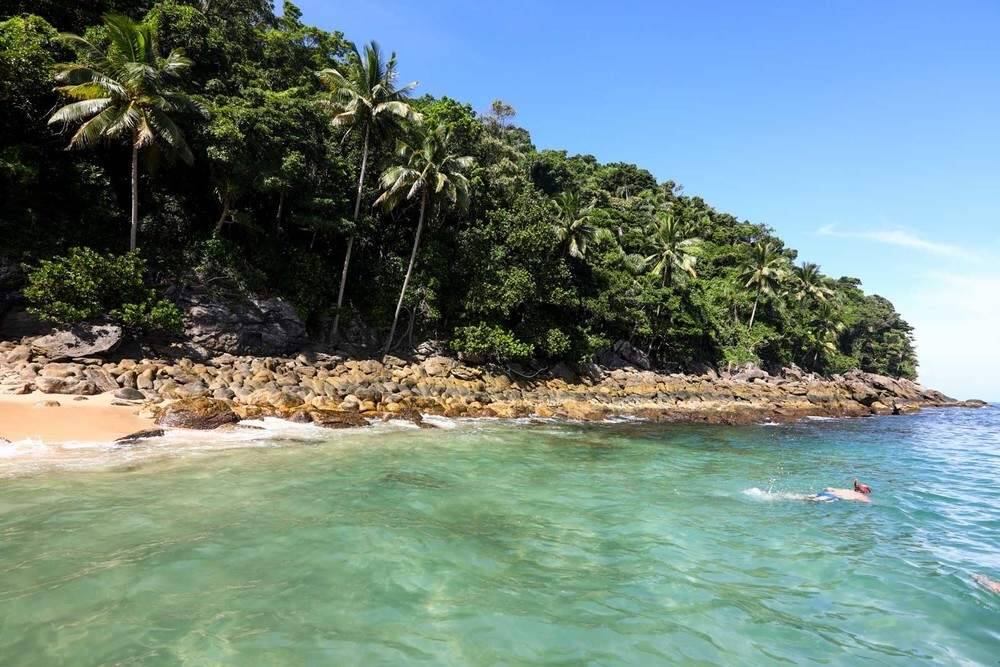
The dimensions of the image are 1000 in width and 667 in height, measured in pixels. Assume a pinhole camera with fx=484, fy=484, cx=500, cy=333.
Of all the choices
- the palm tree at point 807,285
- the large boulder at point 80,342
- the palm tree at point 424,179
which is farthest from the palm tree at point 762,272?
the large boulder at point 80,342

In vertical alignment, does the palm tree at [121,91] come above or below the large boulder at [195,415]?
above

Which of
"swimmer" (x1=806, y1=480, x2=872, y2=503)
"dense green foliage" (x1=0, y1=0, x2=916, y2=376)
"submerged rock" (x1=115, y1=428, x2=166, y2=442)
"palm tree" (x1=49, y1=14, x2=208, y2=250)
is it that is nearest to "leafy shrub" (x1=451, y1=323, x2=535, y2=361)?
"dense green foliage" (x1=0, y1=0, x2=916, y2=376)

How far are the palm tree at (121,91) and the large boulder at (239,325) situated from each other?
3348 millimetres

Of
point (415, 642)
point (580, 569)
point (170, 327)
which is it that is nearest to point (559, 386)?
point (170, 327)

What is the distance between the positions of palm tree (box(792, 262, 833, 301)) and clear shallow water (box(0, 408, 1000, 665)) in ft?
169

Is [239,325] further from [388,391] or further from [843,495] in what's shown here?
[843,495]

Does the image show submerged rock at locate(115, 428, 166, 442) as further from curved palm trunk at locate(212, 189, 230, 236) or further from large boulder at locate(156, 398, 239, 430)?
curved palm trunk at locate(212, 189, 230, 236)

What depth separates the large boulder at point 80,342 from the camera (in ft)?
53.8

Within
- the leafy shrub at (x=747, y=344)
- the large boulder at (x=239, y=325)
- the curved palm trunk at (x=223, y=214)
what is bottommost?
the large boulder at (x=239, y=325)

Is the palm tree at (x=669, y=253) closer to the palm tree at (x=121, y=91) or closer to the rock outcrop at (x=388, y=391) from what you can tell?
the rock outcrop at (x=388, y=391)

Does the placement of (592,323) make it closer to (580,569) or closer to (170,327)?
(170,327)

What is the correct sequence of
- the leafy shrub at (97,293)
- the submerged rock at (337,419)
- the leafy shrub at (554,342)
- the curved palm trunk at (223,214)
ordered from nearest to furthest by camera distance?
the submerged rock at (337,419) < the leafy shrub at (97,293) < the curved palm trunk at (223,214) < the leafy shrub at (554,342)

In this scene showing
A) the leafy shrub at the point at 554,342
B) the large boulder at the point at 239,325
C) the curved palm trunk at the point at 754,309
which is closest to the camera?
the large boulder at the point at 239,325

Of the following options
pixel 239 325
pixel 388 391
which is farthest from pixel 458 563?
pixel 239 325
